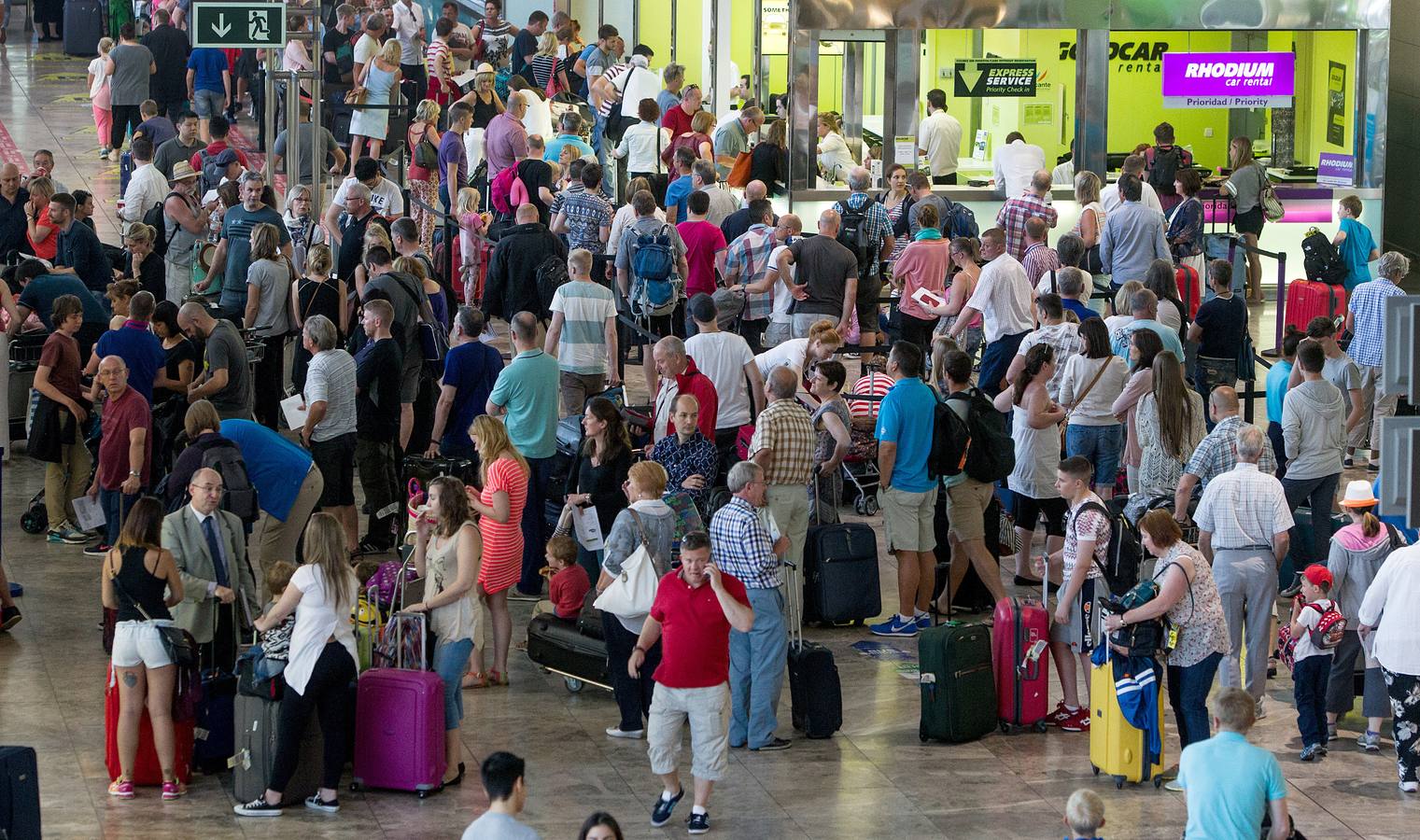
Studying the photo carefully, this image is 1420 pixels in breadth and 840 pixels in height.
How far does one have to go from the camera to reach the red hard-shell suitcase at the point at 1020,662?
9836 mm

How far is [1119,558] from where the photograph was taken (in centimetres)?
952

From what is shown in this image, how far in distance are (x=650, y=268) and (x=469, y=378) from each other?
317 centimetres

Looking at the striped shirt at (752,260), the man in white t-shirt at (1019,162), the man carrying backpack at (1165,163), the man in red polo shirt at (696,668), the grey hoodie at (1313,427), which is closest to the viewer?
the man in red polo shirt at (696,668)

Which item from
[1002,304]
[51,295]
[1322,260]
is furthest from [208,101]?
[1002,304]

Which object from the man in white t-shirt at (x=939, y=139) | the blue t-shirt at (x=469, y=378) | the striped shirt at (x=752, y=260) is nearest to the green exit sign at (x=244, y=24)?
the striped shirt at (x=752, y=260)

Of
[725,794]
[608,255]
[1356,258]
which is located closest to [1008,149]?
[1356,258]

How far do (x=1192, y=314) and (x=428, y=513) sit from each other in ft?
30.5

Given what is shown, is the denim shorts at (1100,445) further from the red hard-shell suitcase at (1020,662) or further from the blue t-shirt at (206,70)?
the blue t-shirt at (206,70)

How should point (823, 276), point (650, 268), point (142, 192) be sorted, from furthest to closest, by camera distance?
point (142, 192), point (650, 268), point (823, 276)

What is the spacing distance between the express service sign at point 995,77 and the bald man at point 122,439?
12774mm

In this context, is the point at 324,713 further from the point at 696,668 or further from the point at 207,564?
the point at 696,668

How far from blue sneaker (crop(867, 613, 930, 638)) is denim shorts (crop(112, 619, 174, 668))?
167 inches

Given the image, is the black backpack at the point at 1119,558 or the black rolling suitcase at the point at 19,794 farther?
the black backpack at the point at 1119,558

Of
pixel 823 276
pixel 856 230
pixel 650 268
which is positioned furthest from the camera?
pixel 856 230
